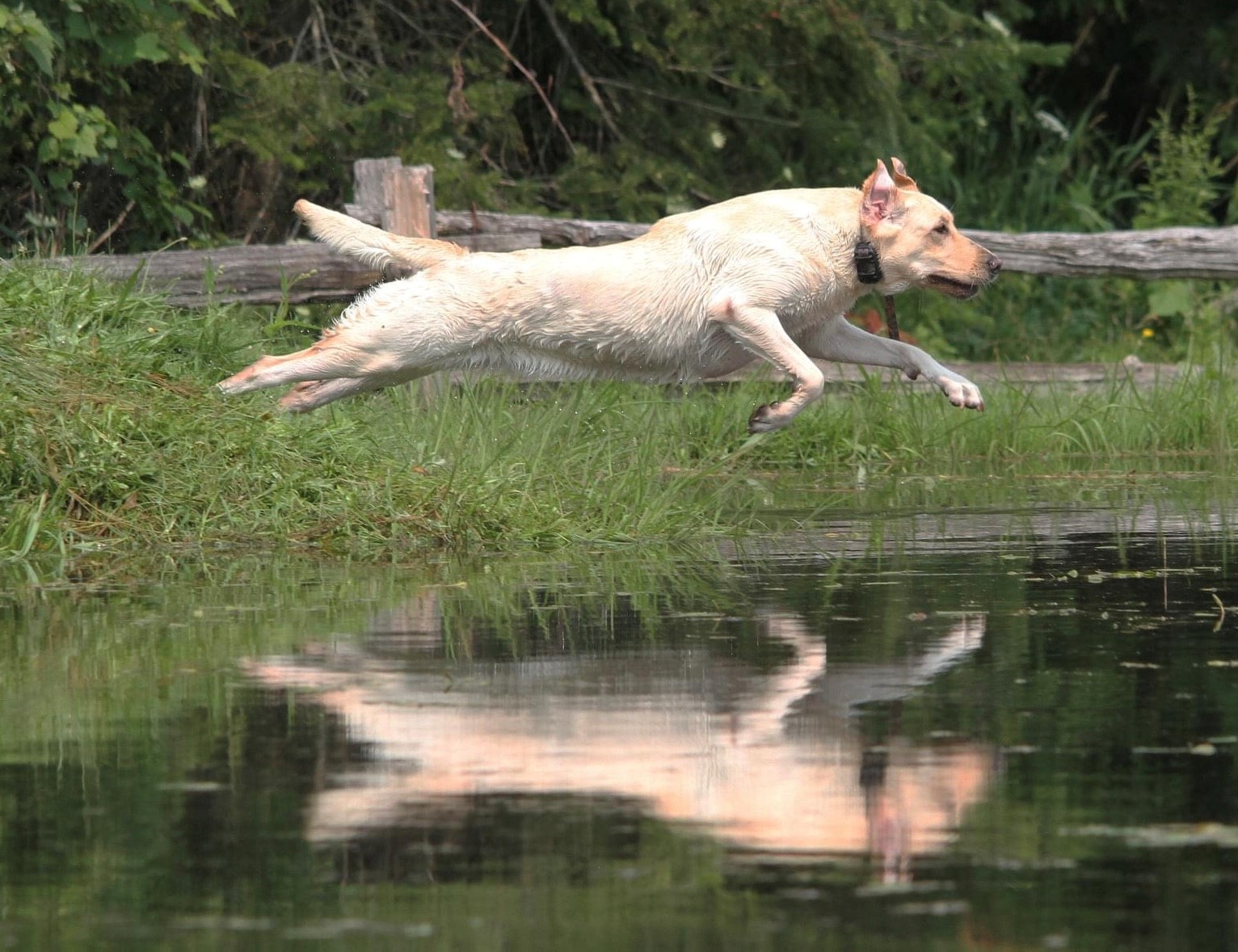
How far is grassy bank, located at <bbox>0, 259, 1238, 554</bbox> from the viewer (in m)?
7.70

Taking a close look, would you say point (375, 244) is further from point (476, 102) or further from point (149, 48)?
point (476, 102)

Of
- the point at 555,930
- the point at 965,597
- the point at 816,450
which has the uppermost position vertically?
the point at 816,450

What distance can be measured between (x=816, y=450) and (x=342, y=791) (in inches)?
301

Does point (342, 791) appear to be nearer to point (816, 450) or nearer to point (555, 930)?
point (555, 930)

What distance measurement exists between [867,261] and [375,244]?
6.92ft

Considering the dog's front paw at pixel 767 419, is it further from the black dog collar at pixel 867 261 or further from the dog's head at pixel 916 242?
the dog's head at pixel 916 242

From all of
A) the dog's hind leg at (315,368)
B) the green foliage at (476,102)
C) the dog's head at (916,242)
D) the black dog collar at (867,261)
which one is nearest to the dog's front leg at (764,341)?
the black dog collar at (867,261)

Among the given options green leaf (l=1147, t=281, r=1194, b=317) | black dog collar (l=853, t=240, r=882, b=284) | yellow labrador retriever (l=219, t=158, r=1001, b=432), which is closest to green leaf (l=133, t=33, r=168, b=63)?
yellow labrador retriever (l=219, t=158, r=1001, b=432)

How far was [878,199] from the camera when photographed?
29.0ft

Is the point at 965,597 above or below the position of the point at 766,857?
above

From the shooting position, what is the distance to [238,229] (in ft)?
49.1

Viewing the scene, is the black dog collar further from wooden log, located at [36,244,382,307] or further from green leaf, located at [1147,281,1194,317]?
green leaf, located at [1147,281,1194,317]

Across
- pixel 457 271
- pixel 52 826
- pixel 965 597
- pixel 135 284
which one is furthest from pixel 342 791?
pixel 135 284

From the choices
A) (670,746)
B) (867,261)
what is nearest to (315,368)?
(867,261)
